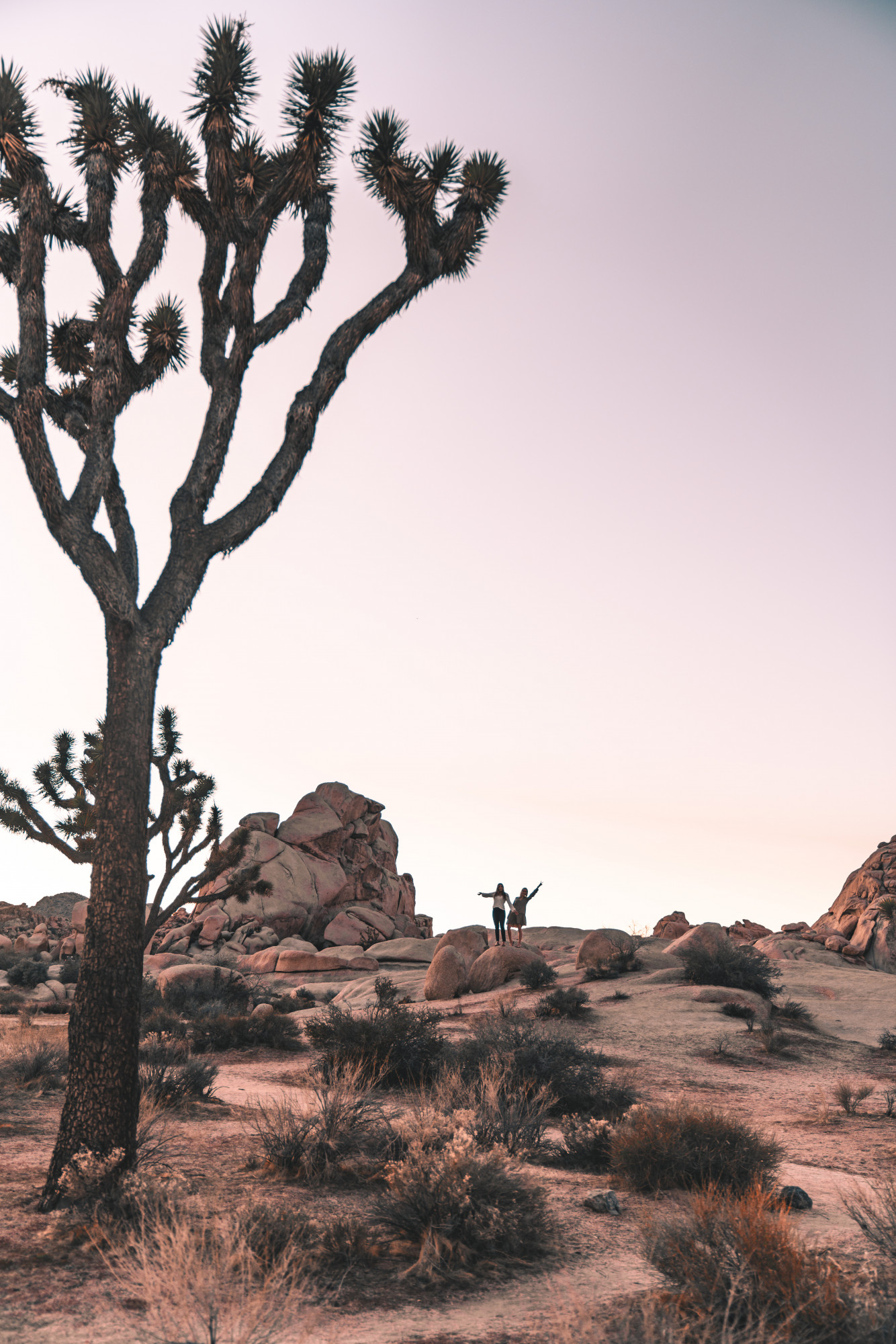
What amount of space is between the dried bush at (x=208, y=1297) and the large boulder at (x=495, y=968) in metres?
18.2

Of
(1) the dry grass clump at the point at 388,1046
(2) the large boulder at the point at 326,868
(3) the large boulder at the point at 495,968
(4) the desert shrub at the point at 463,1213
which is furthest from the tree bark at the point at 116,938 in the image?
(2) the large boulder at the point at 326,868

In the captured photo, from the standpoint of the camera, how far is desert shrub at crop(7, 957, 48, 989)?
1027 inches

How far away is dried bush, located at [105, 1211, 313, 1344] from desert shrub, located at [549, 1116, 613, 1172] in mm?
3702

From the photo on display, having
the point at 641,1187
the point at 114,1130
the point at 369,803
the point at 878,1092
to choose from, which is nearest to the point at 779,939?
the point at 369,803

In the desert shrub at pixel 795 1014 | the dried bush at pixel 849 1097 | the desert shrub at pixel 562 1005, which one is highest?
the desert shrub at pixel 562 1005

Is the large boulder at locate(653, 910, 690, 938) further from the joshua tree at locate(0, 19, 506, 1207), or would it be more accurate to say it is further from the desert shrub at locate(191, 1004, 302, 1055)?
the joshua tree at locate(0, 19, 506, 1207)

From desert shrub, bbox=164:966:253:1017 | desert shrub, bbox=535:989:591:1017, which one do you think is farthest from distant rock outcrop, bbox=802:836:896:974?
desert shrub, bbox=164:966:253:1017

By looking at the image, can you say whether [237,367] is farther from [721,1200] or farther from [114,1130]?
[721,1200]

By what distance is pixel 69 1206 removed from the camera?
5508 millimetres

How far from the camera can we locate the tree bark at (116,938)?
5.85m

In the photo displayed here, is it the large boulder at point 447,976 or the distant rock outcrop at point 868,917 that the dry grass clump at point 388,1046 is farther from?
the distant rock outcrop at point 868,917

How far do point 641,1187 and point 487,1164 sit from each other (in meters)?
1.90

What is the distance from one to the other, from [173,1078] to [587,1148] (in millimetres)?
5232

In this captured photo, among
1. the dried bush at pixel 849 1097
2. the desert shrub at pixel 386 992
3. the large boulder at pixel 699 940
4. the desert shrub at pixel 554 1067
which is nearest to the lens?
the desert shrub at pixel 554 1067
